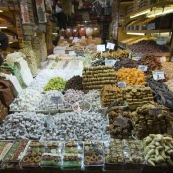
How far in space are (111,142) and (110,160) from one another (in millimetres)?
265

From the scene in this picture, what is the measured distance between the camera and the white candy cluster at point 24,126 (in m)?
2.03

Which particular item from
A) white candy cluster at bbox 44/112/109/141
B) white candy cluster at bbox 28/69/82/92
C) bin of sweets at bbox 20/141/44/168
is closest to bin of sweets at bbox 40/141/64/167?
bin of sweets at bbox 20/141/44/168

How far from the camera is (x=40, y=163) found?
5.14 ft

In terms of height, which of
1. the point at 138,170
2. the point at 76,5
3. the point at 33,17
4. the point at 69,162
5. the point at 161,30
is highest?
the point at 76,5

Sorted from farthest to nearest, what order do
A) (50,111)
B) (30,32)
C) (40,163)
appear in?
(30,32) < (50,111) < (40,163)

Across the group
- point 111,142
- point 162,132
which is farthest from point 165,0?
point 111,142

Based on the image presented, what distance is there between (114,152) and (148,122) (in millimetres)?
519

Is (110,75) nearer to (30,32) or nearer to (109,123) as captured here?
(109,123)

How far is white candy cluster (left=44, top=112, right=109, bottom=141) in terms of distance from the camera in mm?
1981

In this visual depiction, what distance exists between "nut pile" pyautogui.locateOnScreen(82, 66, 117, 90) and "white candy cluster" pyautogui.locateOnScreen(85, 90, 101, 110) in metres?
0.13

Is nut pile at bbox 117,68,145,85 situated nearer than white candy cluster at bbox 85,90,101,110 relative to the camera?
No

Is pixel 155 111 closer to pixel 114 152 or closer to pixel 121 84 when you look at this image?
pixel 114 152

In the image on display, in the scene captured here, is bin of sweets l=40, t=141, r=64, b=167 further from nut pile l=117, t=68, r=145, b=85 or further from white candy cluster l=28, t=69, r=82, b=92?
nut pile l=117, t=68, r=145, b=85

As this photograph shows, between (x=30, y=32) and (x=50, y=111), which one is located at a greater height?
(x=30, y=32)
